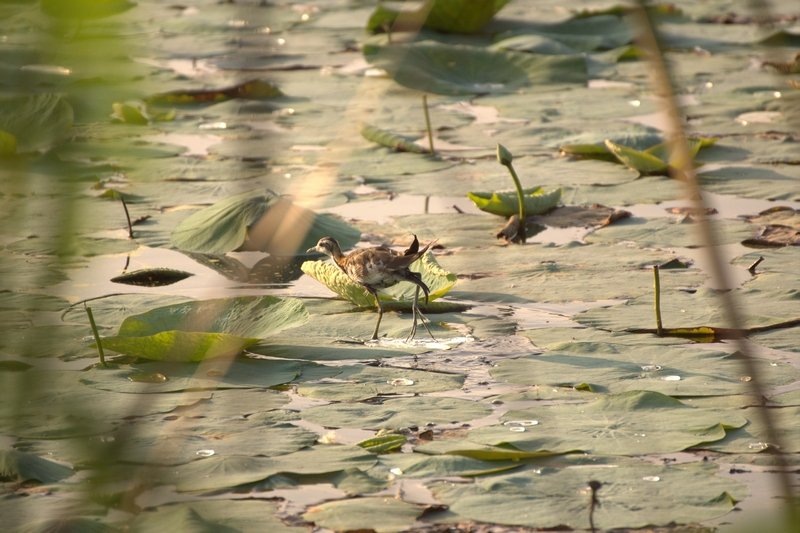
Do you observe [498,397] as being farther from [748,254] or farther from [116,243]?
[116,243]

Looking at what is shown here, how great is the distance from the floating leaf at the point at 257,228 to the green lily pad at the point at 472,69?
2.68m

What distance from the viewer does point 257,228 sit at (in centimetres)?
546

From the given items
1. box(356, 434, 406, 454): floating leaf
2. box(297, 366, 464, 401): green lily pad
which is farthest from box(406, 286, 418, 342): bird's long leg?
box(356, 434, 406, 454): floating leaf

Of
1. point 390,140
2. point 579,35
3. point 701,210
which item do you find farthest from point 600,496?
point 579,35

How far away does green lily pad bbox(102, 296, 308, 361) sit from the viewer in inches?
152

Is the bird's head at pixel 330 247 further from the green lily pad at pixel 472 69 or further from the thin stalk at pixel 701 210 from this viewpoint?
the thin stalk at pixel 701 210

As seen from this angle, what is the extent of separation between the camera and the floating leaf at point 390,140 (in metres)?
6.75

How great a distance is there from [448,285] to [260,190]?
4.82 feet

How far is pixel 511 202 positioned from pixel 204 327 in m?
1.94

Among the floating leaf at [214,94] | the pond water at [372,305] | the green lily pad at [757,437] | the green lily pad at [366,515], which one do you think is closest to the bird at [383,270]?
the pond water at [372,305]

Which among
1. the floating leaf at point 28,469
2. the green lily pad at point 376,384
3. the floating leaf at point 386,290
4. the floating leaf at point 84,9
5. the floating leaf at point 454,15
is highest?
the floating leaf at point 84,9

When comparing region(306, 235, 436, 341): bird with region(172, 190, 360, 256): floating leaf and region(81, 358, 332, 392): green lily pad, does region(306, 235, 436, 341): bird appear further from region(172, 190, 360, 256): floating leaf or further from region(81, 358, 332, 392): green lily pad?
region(172, 190, 360, 256): floating leaf

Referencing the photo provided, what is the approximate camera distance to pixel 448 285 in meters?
4.48

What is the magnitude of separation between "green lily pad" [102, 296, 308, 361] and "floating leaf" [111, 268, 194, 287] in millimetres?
721
